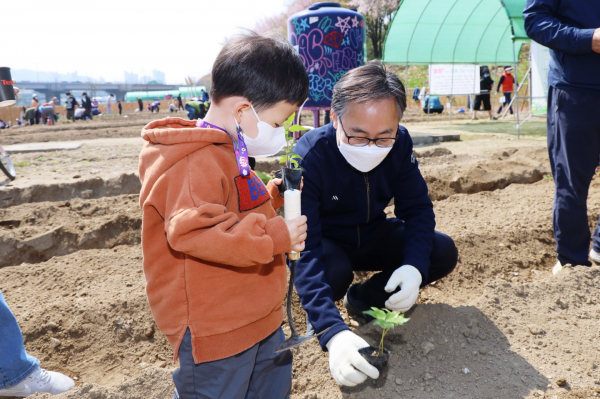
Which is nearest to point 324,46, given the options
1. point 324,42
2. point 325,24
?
point 324,42

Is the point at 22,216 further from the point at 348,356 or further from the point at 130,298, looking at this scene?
the point at 348,356

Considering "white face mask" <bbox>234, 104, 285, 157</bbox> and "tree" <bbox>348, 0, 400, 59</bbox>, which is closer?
"white face mask" <bbox>234, 104, 285, 157</bbox>

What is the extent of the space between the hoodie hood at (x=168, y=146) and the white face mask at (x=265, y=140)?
0.46 feet

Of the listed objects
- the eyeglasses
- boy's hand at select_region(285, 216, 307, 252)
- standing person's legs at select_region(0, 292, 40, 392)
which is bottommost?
standing person's legs at select_region(0, 292, 40, 392)

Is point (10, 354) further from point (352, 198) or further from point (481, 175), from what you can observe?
point (481, 175)

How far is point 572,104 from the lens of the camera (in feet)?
7.51

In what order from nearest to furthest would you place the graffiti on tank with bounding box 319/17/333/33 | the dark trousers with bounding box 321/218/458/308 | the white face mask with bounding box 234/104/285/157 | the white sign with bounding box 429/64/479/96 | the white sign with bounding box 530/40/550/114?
the white face mask with bounding box 234/104/285/157 < the dark trousers with bounding box 321/218/458/308 < the graffiti on tank with bounding box 319/17/333/33 < the white sign with bounding box 530/40/550/114 < the white sign with bounding box 429/64/479/96

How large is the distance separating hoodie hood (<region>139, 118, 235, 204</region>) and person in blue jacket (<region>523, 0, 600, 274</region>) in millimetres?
2004

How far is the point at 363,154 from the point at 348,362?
2.81ft

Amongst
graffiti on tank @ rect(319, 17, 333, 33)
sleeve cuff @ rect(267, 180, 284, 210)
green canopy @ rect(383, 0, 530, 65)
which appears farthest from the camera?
green canopy @ rect(383, 0, 530, 65)

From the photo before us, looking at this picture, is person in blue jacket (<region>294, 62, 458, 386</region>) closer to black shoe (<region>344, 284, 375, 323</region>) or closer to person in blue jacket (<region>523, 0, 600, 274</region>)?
black shoe (<region>344, 284, 375, 323</region>)

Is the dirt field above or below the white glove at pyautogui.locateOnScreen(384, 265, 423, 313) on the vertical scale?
below

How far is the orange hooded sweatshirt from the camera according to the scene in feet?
3.62

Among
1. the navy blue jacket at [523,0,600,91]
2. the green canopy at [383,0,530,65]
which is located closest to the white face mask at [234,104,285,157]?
the navy blue jacket at [523,0,600,91]
